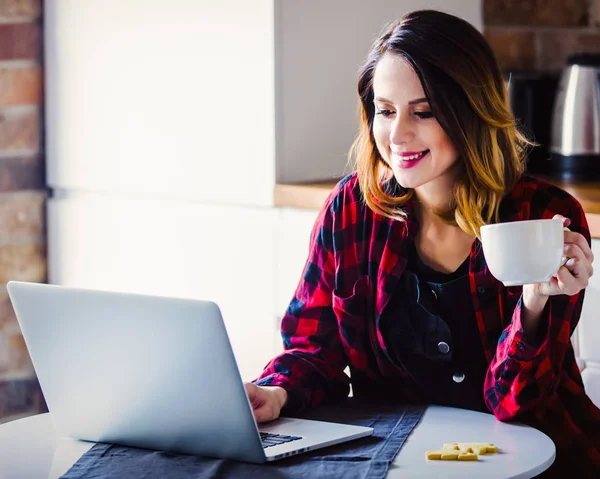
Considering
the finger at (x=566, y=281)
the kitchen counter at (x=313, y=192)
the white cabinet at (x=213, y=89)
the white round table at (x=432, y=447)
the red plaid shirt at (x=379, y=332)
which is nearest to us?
the white round table at (x=432, y=447)

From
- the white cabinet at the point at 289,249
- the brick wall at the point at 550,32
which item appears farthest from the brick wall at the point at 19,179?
the brick wall at the point at 550,32

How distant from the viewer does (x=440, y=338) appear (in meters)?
1.39

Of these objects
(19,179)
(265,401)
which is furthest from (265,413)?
(19,179)

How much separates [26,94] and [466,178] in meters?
1.34

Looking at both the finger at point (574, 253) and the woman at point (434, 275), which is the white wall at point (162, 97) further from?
the finger at point (574, 253)

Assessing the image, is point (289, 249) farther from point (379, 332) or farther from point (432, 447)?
point (432, 447)

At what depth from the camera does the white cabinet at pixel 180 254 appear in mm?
2078

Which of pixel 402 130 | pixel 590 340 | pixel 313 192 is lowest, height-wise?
pixel 590 340

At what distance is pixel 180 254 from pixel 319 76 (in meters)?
0.47

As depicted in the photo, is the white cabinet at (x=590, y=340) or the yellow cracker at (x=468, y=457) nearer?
the yellow cracker at (x=468, y=457)

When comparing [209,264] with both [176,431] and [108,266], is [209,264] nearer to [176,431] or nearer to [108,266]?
[108,266]

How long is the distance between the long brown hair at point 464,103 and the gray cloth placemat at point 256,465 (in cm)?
35

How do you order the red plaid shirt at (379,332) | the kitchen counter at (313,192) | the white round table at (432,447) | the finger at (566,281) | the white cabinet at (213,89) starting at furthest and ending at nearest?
the white cabinet at (213,89)
the kitchen counter at (313,192)
the red plaid shirt at (379,332)
the finger at (566,281)
the white round table at (432,447)

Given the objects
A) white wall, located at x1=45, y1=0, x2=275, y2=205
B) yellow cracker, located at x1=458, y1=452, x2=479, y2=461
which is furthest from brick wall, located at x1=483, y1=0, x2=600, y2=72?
yellow cracker, located at x1=458, y1=452, x2=479, y2=461
